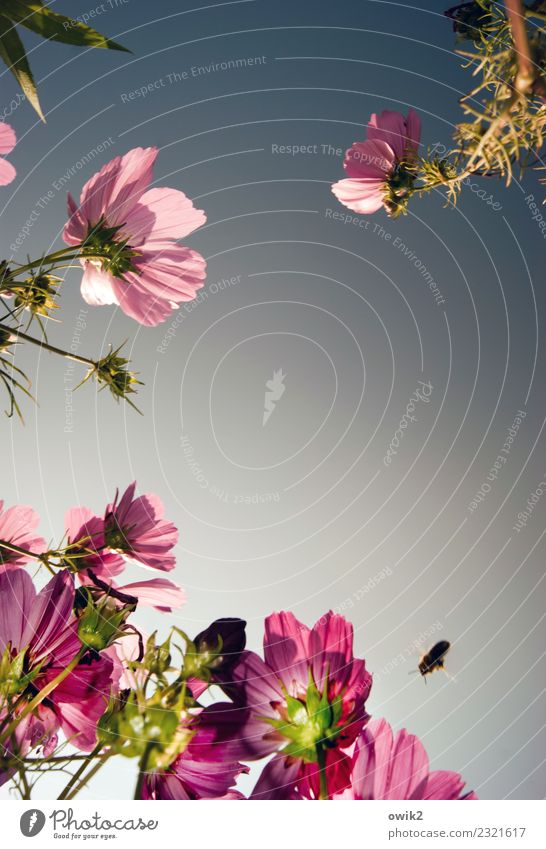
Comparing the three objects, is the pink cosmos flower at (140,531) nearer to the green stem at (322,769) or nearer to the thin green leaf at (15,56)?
the green stem at (322,769)

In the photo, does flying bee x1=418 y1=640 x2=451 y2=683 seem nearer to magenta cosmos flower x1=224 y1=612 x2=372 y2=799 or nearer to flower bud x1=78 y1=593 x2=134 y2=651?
magenta cosmos flower x1=224 y1=612 x2=372 y2=799

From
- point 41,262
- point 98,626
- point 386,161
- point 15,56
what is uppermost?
point 386,161

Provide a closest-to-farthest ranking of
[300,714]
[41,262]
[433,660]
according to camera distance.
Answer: [41,262], [300,714], [433,660]

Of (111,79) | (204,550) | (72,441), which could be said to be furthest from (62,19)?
(204,550)

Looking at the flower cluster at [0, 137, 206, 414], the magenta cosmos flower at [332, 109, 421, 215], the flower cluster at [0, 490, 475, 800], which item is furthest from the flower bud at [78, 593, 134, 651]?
the magenta cosmos flower at [332, 109, 421, 215]

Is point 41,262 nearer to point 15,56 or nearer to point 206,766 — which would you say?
point 15,56

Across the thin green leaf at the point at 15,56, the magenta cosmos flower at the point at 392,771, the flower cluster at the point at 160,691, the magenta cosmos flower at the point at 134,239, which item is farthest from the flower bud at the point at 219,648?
the thin green leaf at the point at 15,56

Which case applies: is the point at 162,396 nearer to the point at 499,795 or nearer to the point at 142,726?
the point at 142,726

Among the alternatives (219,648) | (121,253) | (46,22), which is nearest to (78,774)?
(219,648)
